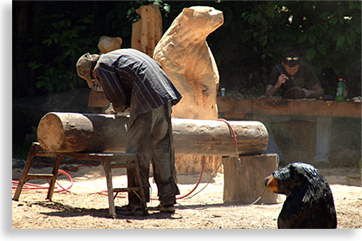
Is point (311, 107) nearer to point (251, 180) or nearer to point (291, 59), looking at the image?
point (291, 59)

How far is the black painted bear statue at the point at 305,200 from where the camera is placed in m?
2.14

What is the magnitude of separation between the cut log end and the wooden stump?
6.58 feet

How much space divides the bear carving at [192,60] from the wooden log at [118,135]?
1.43 meters

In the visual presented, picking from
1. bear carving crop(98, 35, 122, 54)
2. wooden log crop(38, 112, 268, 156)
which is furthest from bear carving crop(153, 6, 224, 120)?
bear carving crop(98, 35, 122, 54)

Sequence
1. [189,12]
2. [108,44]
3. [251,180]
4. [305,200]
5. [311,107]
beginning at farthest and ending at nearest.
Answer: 1. [108,44]
2. [311,107]
3. [189,12]
4. [251,180]
5. [305,200]

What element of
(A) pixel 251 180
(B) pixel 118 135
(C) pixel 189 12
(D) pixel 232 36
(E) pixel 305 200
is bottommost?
(A) pixel 251 180

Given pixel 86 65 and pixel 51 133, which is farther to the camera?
pixel 86 65

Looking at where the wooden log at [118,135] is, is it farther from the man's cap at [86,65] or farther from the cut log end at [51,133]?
the man's cap at [86,65]

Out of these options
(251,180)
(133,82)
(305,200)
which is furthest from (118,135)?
(305,200)

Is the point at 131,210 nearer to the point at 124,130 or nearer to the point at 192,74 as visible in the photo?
the point at 124,130

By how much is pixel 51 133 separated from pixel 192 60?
110 inches

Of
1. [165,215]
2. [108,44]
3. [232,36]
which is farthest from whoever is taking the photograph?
[232,36]

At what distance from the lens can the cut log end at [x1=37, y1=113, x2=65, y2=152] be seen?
351cm

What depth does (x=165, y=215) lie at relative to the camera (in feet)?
11.5
